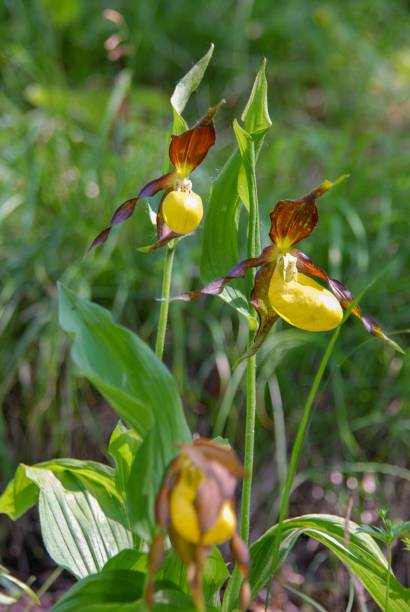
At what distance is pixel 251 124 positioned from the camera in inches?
33.6

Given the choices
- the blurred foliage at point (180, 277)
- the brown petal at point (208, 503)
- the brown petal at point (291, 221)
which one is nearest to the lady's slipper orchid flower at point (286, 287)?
the brown petal at point (291, 221)

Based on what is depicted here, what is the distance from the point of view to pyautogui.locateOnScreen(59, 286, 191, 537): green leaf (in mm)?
719

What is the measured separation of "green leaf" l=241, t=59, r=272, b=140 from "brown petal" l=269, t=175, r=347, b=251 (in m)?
0.09

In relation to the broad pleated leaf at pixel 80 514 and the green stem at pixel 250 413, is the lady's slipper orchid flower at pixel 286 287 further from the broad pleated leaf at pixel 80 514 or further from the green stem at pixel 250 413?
the broad pleated leaf at pixel 80 514

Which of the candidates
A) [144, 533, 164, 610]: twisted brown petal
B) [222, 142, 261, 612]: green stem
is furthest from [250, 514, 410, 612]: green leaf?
[144, 533, 164, 610]: twisted brown petal

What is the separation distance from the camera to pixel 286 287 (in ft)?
2.79

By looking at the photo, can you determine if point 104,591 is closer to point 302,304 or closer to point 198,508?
point 198,508

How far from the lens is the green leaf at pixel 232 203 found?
84 cm

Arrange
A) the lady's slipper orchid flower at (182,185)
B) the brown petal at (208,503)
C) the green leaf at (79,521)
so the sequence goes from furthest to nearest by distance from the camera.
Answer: the green leaf at (79,521) → the lady's slipper orchid flower at (182,185) → the brown petal at (208,503)

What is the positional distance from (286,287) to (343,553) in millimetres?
331

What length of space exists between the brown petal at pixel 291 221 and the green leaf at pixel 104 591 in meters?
0.39

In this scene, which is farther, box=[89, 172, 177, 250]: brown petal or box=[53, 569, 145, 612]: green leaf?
box=[89, 172, 177, 250]: brown petal

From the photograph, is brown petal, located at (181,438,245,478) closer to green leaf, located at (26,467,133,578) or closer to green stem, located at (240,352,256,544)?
green stem, located at (240,352,256,544)

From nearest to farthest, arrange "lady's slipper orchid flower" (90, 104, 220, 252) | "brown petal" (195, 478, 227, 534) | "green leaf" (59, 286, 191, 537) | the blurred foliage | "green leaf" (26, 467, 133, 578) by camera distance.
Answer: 1. "brown petal" (195, 478, 227, 534)
2. "green leaf" (59, 286, 191, 537)
3. "lady's slipper orchid flower" (90, 104, 220, 252)
4. "green leaf" (26, 467, 133, 578)
5. the blurred foliage
